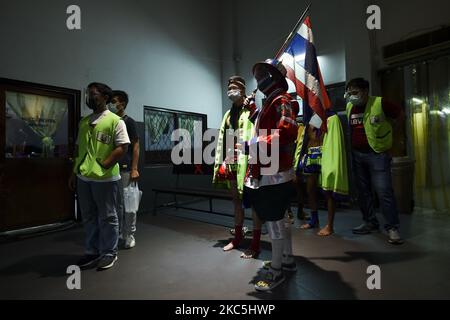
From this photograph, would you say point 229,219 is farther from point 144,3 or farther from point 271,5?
point 271,5

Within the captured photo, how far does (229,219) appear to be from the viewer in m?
4.22

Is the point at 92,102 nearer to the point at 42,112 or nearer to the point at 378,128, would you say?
the point at 42,112

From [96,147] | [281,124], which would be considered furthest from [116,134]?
[281,124]

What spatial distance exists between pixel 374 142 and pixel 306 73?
3.79ft

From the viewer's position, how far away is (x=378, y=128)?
283cm

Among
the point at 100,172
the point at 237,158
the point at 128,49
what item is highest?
the point at 128,49

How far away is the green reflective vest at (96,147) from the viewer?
2268 mm

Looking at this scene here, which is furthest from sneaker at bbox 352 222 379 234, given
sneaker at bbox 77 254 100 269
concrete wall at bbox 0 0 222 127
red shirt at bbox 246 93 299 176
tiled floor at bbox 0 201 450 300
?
concrete wall at bbox 0 0 222 127

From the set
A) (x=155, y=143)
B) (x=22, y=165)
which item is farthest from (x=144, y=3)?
(x=22, y=165)

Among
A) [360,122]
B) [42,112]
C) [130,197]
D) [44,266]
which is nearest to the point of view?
[44,266]

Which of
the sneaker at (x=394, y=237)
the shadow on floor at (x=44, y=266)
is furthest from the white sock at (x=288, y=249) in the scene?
the shadow on floor at (x=44, y=266)
